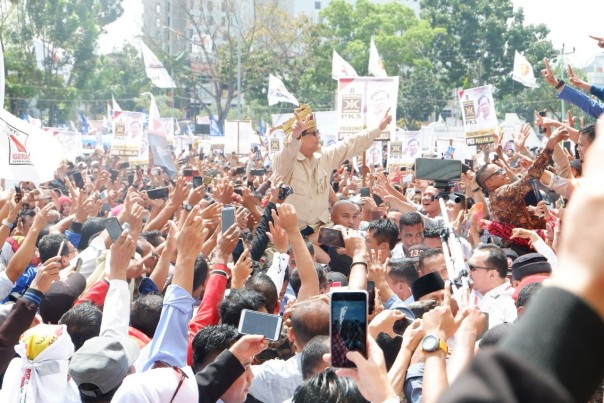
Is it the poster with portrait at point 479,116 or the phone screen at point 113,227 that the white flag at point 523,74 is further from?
the phone screen at point 113,227

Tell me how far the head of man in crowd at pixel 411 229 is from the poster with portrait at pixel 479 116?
722 centimetres

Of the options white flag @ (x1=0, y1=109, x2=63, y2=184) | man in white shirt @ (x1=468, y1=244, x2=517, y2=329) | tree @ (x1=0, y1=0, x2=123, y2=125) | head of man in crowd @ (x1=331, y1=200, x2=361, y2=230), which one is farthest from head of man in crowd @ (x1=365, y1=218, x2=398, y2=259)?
tree @ (x1=0, y1=0, x2=123, y2=125)

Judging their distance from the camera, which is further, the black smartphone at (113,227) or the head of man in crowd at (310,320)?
the black smartphone at (113,227)

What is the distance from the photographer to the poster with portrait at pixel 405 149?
20312 millimetres

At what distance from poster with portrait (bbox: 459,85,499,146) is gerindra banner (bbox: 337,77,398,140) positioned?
1667 millimetres

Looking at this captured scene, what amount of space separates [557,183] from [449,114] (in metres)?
63.7

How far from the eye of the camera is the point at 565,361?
0.87 meters

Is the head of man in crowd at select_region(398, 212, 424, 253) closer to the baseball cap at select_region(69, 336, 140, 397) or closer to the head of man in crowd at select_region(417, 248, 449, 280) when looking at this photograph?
the head of man in crowd at select_region(417, 248, 449, 280)

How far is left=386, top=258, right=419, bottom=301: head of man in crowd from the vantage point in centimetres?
597

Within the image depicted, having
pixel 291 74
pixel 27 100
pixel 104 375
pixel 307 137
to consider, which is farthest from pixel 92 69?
pixel 104 375

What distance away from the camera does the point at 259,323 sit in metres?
3.32

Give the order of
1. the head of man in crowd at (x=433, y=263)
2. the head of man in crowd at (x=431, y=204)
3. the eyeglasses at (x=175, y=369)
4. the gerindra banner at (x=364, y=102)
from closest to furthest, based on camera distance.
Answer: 1. the eyeglasses at (x=175, y=369)
2. the head of man in crowd at (x=433, y=263)
3. the head of man in crowd at (x=431, y=204)
4. the gerindra banner at (x=364, y=102)

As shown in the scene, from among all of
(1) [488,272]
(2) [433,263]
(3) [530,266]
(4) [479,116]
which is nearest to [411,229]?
(2) [433,263]

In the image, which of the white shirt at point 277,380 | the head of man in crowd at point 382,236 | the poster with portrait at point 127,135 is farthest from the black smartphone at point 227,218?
the poster with portrait at point 127,135
